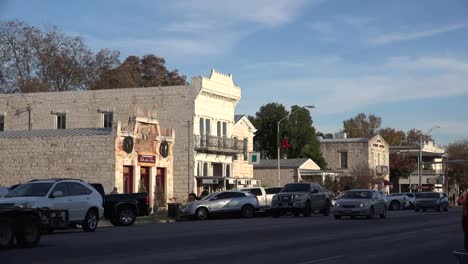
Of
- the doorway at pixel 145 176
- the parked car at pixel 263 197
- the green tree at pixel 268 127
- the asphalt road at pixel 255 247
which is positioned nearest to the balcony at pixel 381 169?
the green tree at pixel 268 127

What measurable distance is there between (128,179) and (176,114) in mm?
10121

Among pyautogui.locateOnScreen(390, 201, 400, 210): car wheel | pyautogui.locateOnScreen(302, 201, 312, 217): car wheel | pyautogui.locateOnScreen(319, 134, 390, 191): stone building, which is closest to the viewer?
pyautogui.locateOnScreen(302, 201, 312, 217): car wheel

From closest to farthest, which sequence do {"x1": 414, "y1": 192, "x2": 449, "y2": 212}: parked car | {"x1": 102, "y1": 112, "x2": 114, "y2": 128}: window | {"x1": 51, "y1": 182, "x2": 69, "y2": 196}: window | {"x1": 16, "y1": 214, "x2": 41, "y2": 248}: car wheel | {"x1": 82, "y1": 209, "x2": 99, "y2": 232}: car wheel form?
{"x1": 16, "y1": 214, "x2": 41, "y2": 248}: car wheel
{"x1": 51, "y1": 182, "x2": 69, "y2": 196}: window
{"x1": 82, "y1": 209, "x2": 99, "y2": 232}: car wheel
{"x1": 414, "y1": 192, "x2": 449, "y2": 212}: parked car
{"x1": 102, "y1": 112, "x2": 114, "y2": 128}: window

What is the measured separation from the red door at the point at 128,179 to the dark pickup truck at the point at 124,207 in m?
17.5

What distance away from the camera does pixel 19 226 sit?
65.4 feet

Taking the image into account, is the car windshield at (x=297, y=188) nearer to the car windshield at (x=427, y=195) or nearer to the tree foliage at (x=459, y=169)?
the car windshield at (x=427, y=195)

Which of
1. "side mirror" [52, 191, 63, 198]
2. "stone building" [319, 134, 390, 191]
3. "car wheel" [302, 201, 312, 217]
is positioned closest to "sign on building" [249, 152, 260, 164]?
"car wheel" [302, 201, 312, 217]

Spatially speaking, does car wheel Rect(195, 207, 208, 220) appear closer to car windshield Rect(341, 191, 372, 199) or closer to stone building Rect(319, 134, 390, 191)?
car windshield Rect(341, 191, 372, 199)

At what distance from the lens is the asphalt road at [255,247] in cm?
1695

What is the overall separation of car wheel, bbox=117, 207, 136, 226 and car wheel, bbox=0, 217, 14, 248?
42.1ft

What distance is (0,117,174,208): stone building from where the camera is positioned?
49.2 meters

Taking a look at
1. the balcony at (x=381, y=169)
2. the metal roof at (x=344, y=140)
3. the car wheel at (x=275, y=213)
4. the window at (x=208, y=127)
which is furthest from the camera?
the balcony at (x=381, y=169)

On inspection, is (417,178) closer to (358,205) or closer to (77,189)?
(358,205)

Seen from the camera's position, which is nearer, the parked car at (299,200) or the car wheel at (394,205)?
the parked car at (299,200)
